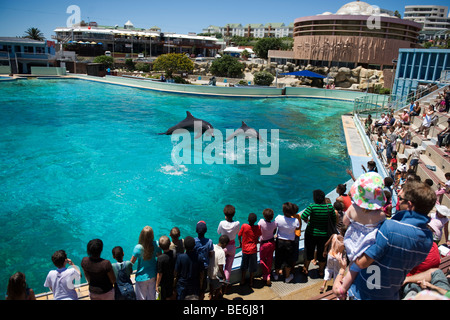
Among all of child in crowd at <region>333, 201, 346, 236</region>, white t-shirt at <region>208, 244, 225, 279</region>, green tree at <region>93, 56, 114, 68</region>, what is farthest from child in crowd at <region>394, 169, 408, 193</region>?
green tree at <region>93, 56, 114, 68</region>

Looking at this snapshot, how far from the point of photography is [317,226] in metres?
5.64

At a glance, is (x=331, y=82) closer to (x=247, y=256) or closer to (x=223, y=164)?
(x=223, y=164)

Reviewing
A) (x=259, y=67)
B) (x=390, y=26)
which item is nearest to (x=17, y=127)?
(x=259, y=67)

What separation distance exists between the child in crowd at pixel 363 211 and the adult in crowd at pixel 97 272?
295 cm

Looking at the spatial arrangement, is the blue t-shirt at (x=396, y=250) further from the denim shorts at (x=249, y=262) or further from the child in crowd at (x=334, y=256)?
the denim shorts at (x=249, y=262)

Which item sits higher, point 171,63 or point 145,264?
point 171,63

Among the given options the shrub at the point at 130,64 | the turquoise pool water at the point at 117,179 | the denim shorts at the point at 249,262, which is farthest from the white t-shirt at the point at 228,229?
the shrub at the point at 130,64

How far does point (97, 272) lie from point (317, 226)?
144 inches

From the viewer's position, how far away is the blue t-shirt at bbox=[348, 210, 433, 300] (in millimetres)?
2846

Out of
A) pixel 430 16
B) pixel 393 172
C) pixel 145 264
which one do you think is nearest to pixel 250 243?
pixel 145 264

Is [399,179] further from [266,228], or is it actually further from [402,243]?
[402,243]

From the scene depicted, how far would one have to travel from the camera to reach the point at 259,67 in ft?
189

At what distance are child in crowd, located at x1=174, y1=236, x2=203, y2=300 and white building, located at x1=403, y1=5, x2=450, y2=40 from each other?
641 feet

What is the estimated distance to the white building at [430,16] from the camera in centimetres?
16162
